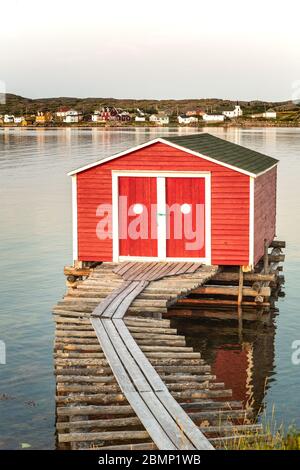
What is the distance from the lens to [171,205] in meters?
23.3

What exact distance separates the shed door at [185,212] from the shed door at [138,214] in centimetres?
45

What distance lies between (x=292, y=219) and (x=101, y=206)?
19749 mm

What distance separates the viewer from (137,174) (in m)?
Answer: 23.4

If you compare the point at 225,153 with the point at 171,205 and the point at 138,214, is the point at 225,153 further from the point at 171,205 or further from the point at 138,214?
the point at 138,214

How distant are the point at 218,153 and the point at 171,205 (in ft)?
7.99

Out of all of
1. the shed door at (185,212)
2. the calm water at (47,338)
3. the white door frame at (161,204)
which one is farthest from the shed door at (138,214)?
the calm water at (47,338)

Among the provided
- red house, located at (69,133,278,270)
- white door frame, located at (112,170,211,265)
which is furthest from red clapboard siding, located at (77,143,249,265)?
white door frame, located at (112,170,211,265)

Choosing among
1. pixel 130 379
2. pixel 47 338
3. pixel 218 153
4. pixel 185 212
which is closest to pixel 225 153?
pixel 218 153

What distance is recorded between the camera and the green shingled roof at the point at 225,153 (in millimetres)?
23416

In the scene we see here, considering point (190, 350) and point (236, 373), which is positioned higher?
point (190, 350)

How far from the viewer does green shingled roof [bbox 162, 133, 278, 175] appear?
2342 cm

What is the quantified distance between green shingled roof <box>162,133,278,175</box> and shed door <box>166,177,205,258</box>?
984 millimetres
